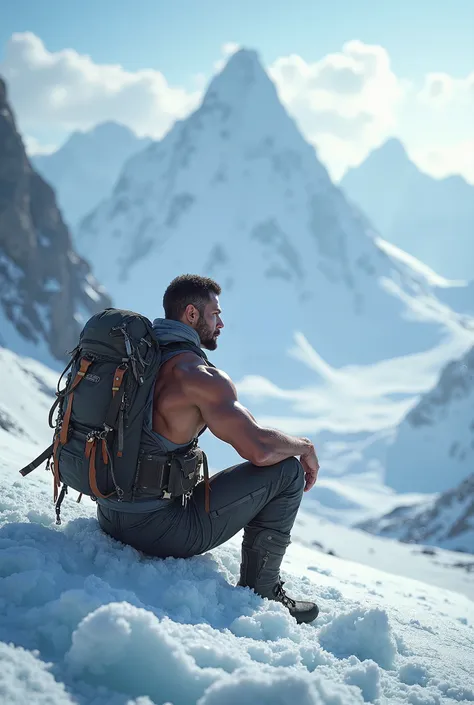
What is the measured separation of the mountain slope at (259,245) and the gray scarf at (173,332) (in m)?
104

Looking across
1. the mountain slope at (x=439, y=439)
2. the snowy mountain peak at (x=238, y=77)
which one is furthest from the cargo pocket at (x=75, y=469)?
the snowy mountain peak at (x=238, y=77)

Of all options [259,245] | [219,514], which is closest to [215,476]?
[219,514]

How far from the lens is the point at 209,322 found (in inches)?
166

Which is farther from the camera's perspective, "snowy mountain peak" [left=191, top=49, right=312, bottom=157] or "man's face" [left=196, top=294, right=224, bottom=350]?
"snowy mountain peak" [left=191, top=49, right=312, bottom=157]

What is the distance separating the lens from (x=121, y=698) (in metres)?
2.68

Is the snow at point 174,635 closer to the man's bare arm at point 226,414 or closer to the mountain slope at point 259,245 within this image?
the man's bare arm at point 226,414

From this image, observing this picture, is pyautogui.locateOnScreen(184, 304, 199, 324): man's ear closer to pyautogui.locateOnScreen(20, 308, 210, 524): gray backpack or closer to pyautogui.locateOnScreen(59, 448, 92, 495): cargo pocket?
pyautogui.locateOnScreen(20, 308, 210, 524): gray backpack

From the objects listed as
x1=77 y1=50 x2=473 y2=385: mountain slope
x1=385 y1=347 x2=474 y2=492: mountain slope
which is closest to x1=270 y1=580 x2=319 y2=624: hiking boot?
x1=385 y1=347 x2=474 y2=492: mountain slope

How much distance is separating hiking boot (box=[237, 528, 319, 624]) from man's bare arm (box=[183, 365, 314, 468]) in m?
0.60

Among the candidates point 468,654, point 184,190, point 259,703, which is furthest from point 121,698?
point 184,190

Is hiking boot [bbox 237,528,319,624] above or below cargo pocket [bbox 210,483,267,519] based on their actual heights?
below

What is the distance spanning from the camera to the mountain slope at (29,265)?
43.4m

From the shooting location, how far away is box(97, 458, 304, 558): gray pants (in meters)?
3.99

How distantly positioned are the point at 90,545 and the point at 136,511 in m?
0.34
